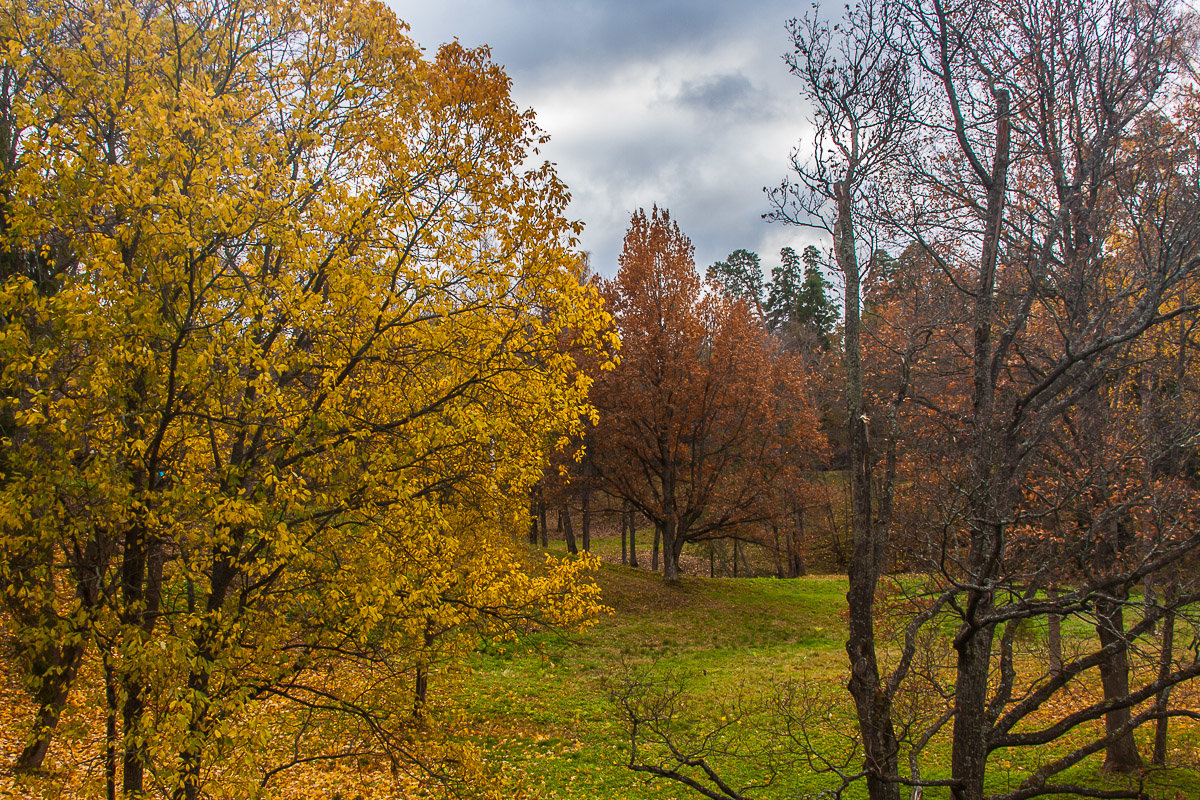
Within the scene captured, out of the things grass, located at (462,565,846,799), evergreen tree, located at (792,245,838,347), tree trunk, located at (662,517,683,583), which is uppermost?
evergreen tree, located at (792,245,838,347)

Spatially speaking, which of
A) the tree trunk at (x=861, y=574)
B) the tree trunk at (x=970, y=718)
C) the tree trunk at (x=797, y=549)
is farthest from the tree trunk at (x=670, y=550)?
the tree trunk at (x=970, y=718)

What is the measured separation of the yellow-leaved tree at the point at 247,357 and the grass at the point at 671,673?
11.6 feet

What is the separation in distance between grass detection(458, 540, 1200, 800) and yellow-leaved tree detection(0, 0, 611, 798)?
353 centimetres

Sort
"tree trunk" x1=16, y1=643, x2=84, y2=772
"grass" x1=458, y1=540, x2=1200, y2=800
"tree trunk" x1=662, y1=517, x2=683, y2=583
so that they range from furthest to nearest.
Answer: "tree trunk" x1=662, y1=517, x2=683, y2=583 → "grass" x1=458, y1=540, x2=1200, y2=800 → "tree trunk" x1=16, y1=643, x2=84, y2=772

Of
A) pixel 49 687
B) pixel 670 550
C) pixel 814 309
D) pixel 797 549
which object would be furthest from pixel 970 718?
pixel 814 309

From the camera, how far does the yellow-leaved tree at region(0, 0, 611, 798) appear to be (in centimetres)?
441

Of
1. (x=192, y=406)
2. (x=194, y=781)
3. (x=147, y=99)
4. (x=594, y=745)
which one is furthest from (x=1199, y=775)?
(x=147, y=99)

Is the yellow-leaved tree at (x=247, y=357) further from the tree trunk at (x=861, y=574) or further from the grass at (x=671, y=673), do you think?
the grass at (x=671, y=673)

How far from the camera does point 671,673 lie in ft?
48.0

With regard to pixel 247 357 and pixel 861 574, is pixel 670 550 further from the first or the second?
pixel 247 357

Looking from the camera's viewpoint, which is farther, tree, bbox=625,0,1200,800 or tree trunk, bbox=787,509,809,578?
tree trunk, bbox=787,509,809,578

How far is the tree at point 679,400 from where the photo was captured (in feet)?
71.2

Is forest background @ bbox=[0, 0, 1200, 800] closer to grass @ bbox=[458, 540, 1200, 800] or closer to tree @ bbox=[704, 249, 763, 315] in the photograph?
grass @ bbox=[458, 540, 1200, 800]

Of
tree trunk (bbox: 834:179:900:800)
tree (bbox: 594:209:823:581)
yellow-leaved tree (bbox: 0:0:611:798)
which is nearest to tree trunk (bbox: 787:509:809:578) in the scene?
tree (bbox: 594:209:823:581)
